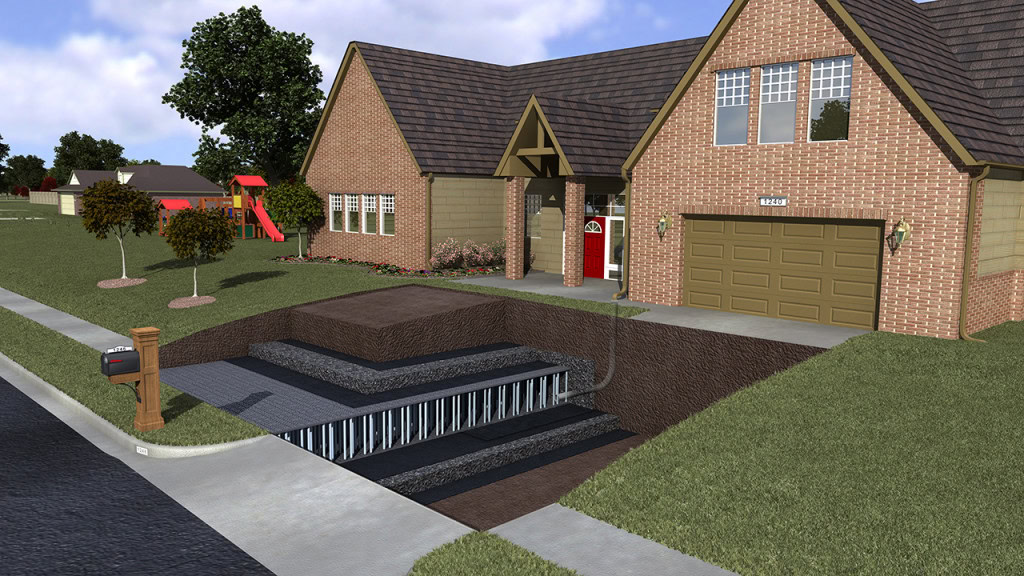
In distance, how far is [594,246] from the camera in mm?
24828

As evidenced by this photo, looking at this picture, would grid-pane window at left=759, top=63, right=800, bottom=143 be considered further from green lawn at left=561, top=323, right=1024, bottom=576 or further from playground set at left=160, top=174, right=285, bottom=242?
playground set at left=160, top=174, right=285, bottom=242

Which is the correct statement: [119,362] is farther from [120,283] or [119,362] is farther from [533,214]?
[533,214]

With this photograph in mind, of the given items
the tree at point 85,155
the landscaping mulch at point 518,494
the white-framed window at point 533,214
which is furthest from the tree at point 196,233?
the tree at point 85,155

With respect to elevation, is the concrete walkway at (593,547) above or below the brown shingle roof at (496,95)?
below

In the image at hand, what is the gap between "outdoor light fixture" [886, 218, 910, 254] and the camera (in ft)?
50.8

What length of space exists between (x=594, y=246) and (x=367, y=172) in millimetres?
9258

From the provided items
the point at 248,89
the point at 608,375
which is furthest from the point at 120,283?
the point at 248,89

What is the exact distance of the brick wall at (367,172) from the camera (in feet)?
86.5

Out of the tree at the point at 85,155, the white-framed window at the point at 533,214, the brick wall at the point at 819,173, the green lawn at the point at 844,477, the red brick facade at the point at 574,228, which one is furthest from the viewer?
the tree at the point at 85,155

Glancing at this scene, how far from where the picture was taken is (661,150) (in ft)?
63.6

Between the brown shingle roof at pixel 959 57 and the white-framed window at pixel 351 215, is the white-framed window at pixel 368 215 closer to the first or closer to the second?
the white-framed window at pixel 351 215

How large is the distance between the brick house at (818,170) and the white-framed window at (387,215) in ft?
18.6

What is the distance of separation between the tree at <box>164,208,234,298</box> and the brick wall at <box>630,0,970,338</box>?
39.1 feet

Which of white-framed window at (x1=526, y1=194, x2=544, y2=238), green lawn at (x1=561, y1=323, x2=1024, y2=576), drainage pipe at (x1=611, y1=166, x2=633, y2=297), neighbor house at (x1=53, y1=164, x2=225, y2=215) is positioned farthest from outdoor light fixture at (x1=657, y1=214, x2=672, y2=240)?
neighbor house at (x1=53, y1=164, x2=225, y2=215)
